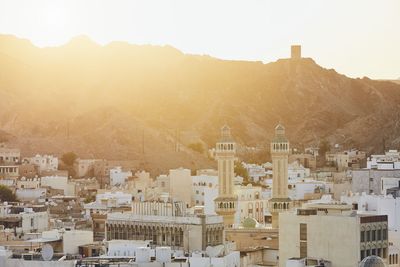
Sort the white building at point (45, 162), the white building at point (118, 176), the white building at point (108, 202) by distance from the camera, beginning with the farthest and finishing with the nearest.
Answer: the white building at point (45, 162), the white building at point (118, 176), the white building at point (108, 202)

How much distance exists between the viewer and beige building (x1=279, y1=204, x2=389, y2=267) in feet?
112

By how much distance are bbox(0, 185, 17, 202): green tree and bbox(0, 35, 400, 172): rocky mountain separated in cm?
3029

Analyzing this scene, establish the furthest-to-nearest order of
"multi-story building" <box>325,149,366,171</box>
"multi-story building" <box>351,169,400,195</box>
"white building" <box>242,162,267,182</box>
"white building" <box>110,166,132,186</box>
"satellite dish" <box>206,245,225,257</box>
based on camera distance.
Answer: "multi-story building" <box>325,149,366,171</box> < "white building" <box>242,162,267,182</box> < "white building" <box>110,166,132,186</box> < "multi-story building" <box>351,169,400,195</box> < "satellite dish" <box>206,245,225,257</box>

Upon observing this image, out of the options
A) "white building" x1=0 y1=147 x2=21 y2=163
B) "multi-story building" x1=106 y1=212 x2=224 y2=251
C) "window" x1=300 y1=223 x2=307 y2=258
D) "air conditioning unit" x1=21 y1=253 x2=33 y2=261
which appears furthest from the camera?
"white building" x1=0 y1=147 x2=21 y2=163

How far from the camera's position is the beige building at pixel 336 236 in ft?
112

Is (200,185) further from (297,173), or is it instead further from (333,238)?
(333,238)

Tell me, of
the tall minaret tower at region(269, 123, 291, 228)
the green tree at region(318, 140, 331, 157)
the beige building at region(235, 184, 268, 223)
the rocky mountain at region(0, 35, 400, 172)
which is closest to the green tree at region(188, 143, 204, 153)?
the rocky mountain at region(0, 35, 400, 172)

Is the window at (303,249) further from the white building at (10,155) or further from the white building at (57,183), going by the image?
the white building at (10,155)

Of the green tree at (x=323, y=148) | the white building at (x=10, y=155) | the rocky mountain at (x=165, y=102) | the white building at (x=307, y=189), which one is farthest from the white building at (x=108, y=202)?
the green tree at (x=323, y=148)

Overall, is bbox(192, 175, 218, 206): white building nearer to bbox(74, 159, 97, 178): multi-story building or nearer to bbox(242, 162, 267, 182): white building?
bbox(242, 162, 267, 182): white building

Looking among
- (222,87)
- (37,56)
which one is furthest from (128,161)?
(37,56)

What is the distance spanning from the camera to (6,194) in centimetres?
7225

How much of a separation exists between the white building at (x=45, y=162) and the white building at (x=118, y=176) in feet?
16.1

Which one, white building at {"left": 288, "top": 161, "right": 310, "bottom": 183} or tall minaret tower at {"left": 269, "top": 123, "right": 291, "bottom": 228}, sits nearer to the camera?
tall minaret tower at {"left": 269, "top": 123, "right": 291, "bottom": 228}
